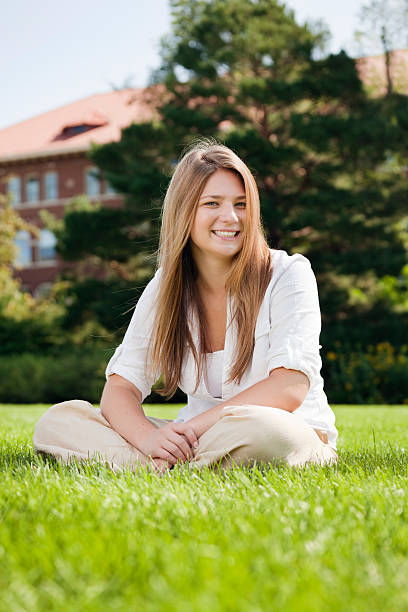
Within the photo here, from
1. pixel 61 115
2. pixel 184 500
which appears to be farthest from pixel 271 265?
pixel 61 115

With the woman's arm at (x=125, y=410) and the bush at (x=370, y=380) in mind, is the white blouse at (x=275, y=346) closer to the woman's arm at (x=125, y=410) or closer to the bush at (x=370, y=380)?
the woman's arm at (x=125, y=410)

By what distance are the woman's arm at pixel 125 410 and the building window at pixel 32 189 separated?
38416mm

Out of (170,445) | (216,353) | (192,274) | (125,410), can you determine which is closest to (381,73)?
(192,274)

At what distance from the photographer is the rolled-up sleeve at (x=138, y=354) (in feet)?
13.2

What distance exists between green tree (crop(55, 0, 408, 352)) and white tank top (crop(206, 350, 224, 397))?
16.0 metres

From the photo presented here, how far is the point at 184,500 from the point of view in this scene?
94.9 inches

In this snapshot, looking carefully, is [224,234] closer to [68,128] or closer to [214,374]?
[214,374]

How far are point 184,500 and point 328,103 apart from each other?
20854 mm

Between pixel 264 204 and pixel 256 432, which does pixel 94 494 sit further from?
pixel 264 204

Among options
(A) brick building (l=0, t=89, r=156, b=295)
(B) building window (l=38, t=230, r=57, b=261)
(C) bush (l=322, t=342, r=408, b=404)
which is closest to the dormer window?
(A) brick building (l=0, t=89, r=156, b=295)

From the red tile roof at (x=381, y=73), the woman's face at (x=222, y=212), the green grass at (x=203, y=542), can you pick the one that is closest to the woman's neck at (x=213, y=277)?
the woman's face at (x=222, y=212)

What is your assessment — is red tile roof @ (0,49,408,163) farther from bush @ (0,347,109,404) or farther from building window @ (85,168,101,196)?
bush @ (0,347,109,404)

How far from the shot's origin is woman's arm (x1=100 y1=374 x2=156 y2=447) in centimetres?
364

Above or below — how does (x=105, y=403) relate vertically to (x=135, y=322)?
below
